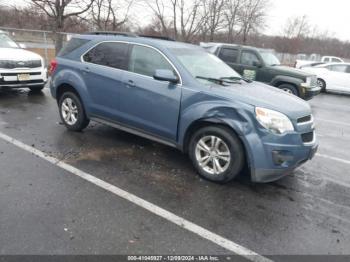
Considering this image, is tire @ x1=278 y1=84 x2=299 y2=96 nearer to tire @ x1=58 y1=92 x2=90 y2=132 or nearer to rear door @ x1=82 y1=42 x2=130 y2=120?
rear door @ x1=82 y1=42 x2=130 y2=120

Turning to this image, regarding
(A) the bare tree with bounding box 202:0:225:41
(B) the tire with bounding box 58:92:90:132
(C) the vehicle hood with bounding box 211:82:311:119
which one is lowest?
(B) the tire with bounding box 58:92:90:132

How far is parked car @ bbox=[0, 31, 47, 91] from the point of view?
7.96m

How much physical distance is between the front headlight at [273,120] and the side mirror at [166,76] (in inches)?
46.9

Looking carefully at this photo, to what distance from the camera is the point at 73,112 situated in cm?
575

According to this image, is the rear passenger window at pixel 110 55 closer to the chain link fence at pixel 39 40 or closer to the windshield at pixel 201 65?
the windshield at pixel 201 65

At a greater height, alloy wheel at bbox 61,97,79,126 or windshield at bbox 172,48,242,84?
windshield at bbox 172,48,242,84

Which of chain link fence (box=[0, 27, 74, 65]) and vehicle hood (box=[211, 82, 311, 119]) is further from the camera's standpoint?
chain link fence (box=[0, 27, 74, 65])

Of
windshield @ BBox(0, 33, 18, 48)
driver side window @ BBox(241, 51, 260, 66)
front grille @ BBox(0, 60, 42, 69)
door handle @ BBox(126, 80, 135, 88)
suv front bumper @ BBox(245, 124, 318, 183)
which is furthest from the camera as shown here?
driver side window @ BBox(241, 51, 260, 66)

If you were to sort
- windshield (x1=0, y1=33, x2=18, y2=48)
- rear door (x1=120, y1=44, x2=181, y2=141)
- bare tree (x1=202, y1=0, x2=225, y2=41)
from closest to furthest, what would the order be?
1. rear door (x1=120, y1=44, x2=181, y2=141)
2. windshield (x1=0, y1=33, x2=18, y2=48)
3. bare tree (x1=202, y1=0, x2=225, y2=41)

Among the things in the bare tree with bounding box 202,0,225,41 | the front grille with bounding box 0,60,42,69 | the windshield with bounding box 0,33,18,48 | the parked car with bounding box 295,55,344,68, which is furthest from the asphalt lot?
the bare tree with bounding box 202,0,225,41

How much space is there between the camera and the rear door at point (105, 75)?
16.3ft

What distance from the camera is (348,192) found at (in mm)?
4172

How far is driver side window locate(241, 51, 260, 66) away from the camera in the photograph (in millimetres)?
10602

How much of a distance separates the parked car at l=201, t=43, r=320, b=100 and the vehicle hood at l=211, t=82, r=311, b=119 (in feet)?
20.4
